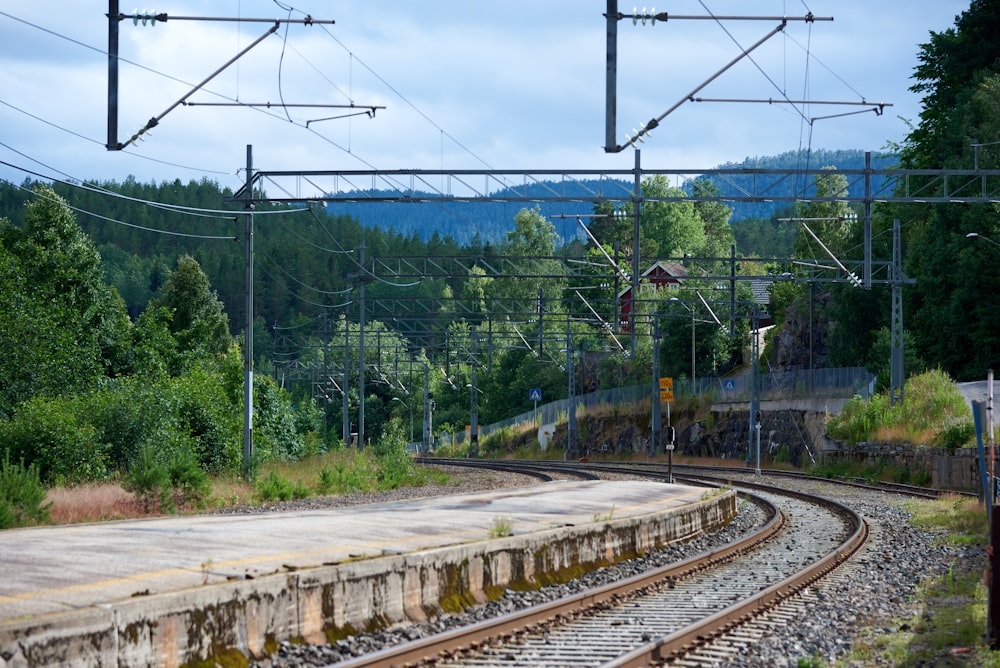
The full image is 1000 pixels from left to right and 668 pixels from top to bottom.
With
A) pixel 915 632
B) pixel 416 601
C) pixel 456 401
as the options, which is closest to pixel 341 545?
pixel 416 601

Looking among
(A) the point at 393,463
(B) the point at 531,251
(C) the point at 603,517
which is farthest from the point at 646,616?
(B) the point at 531,251

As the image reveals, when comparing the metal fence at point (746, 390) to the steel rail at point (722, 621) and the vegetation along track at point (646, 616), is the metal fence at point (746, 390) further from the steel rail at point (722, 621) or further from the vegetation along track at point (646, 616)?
the steel rail at point (722, 621)

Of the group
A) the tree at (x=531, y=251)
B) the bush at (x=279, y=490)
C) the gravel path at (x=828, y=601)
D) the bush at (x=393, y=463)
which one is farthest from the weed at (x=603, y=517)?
the tree at (x=531, y=251)

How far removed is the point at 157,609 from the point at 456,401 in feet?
362

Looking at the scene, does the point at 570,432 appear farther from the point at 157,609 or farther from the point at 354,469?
the point at 157,609

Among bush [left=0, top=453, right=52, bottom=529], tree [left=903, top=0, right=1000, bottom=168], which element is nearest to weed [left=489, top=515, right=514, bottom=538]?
bush [left=0, top=453, right=52, bottom=529]

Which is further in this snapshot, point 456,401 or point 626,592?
point 456,401

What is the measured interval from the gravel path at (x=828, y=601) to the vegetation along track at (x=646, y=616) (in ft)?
1.77

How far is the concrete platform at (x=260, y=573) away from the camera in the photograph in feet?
30.6

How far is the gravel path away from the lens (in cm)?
1101

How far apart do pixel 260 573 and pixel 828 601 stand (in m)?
6.82

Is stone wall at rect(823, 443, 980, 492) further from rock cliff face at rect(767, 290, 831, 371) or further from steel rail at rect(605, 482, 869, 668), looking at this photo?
rock cliff face at rect(767, 290, 831, 371)

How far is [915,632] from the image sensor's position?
1253 cm

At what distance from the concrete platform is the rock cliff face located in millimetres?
61453
